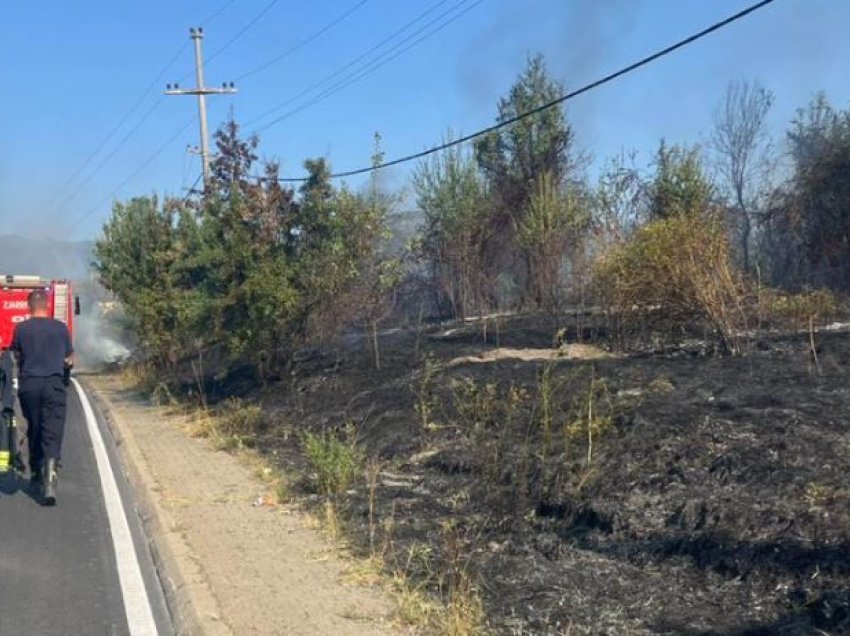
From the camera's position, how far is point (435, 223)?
2644 centimetres

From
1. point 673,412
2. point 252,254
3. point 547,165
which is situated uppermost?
point 547,165

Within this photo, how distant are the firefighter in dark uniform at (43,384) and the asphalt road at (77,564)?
45 centimetres

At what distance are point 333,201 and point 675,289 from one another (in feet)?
20.5

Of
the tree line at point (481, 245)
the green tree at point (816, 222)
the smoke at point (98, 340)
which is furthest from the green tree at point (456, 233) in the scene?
the smoke at point (98, 340)

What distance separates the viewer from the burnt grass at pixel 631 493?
231 inches

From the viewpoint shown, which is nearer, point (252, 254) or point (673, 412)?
point (673, 412)

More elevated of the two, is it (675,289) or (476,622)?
(675,289)

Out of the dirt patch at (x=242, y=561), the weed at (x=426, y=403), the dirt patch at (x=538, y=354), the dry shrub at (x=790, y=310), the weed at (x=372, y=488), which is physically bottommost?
the dirt patch at (x=242, y=561)

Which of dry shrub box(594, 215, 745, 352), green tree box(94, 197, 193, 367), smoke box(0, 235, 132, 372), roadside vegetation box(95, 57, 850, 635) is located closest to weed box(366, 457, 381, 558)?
roadside vegetation box(95, 57, 850, 635)

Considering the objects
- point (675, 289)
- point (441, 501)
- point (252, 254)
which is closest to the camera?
point (441, 501)

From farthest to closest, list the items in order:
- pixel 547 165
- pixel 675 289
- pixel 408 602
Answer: pixel 547 165, pixel 675 289, pixel 408 602

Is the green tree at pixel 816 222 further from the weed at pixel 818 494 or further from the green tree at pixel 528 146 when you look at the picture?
the weed at pixel 818 494

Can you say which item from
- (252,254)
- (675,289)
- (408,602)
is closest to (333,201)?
(252,254)

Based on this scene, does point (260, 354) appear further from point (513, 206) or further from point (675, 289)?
point (513, 206)
